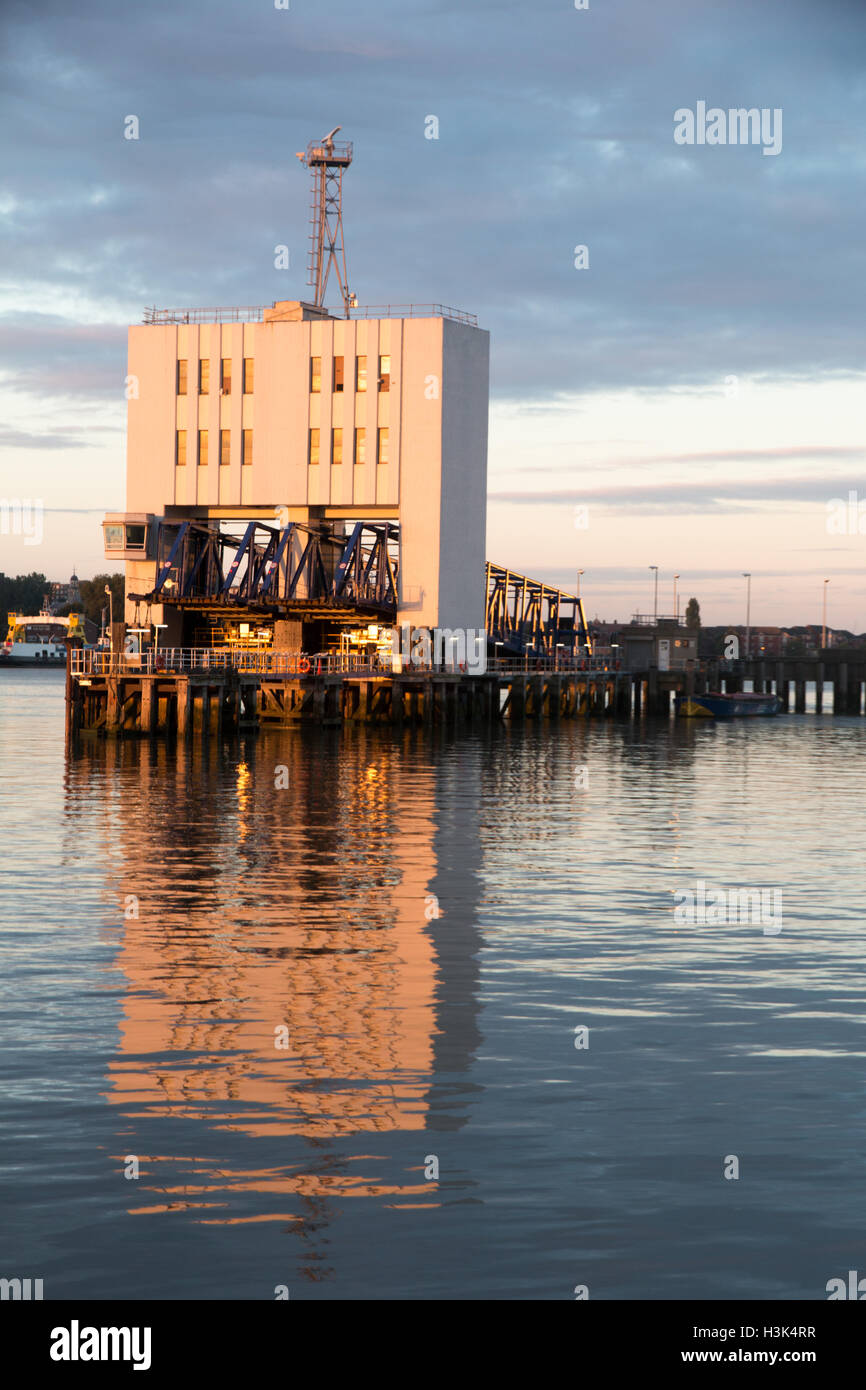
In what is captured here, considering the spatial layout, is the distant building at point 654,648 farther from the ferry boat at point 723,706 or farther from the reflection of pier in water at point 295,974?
the reflection of pier in water at point 295,974

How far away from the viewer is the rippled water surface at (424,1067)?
10.7 meters

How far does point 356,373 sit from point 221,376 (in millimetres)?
8057

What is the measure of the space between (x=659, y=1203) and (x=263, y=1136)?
3368 mm

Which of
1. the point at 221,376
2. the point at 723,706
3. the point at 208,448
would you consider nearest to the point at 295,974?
the point at 208,448

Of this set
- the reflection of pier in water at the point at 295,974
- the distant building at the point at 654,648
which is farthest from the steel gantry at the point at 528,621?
the reflection of pier in water at the point at 295,974

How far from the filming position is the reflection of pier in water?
44.4 ft

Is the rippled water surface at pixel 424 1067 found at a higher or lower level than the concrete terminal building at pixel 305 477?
lower

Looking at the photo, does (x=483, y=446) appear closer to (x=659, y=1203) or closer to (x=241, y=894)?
(x=241, y=894)

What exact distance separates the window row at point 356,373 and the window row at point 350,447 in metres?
2.47

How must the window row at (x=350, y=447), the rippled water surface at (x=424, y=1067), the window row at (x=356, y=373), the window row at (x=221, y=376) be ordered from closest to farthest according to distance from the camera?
the rippled water surface at (x=424, y=1067), the window row at (x=350, y=447), the window row at (x=356, y=373), the window row at (x=221, y=376)

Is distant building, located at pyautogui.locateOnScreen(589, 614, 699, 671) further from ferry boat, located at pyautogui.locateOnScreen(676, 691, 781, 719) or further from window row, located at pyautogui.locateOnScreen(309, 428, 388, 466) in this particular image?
window row, located at pyautogui.locateOnScreen(309, 428, 388, 466)

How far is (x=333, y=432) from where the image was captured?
274 ft

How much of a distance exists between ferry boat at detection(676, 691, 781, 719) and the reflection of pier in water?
7821 centimetres
